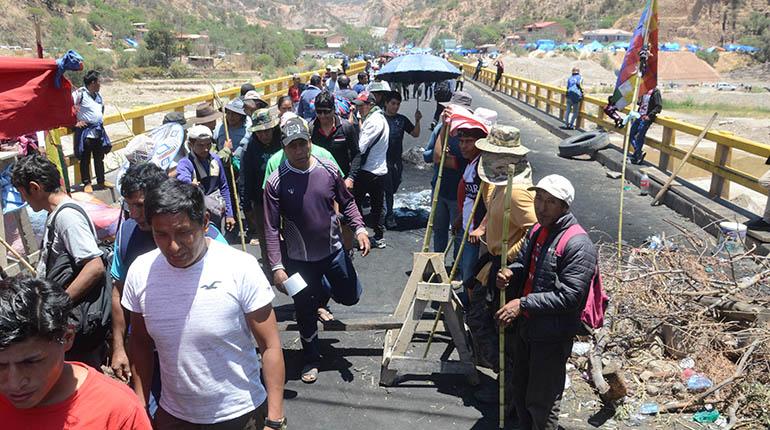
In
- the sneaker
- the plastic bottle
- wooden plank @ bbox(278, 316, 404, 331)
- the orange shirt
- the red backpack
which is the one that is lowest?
the plastic bottle

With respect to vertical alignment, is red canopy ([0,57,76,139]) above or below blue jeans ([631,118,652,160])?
above

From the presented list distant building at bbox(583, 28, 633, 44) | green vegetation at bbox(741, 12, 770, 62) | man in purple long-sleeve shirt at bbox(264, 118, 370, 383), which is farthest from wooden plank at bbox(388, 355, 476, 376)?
distant building at bbox(583, 28, 633, 44)

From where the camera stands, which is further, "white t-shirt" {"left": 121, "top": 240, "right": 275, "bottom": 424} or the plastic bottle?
the plastic bottle

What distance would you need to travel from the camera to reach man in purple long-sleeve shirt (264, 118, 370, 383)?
3.84 metres

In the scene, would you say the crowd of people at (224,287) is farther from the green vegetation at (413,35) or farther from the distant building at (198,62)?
the green vegetation at (413,35)

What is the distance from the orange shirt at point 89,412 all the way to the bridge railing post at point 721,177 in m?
8.48

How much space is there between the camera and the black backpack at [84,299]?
9.71ft

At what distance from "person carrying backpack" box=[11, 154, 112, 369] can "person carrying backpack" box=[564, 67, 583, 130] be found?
14240 mm

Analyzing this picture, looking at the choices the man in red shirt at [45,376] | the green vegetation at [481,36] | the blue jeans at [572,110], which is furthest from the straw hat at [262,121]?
the green vegetation at [481,36]

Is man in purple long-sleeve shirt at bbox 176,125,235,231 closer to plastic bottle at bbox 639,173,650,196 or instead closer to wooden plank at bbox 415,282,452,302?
wooden plank at bbox 415,282,452,302

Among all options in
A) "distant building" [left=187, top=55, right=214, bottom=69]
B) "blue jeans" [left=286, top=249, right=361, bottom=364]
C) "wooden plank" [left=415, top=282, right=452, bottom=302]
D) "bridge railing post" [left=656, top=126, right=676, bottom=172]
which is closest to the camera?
"wooden plank" [left=415, top=282, right=452, bottom=302]

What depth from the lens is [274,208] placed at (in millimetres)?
3930

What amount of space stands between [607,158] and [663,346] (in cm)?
810

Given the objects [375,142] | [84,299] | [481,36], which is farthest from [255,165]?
[481,36]
